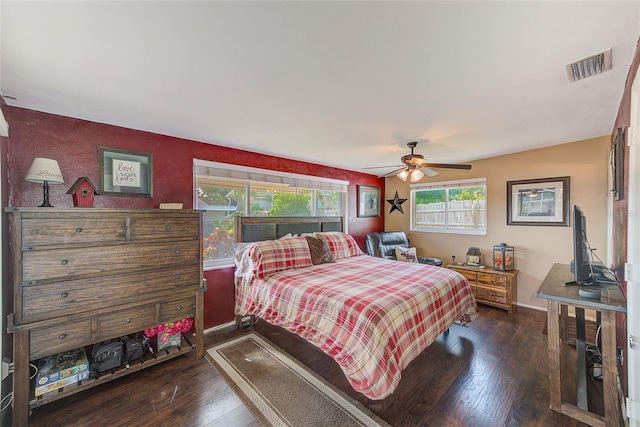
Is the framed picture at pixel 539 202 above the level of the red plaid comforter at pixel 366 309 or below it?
above

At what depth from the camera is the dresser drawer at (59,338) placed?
5.97 feet

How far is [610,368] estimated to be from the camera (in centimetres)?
167

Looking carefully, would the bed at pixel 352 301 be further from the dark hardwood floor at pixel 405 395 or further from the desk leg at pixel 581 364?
the desk leg at pixel 581 364

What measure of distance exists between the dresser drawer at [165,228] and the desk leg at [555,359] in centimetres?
311

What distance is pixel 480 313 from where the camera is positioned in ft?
12.1

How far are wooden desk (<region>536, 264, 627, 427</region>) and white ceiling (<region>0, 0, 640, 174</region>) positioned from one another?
151 centimetres

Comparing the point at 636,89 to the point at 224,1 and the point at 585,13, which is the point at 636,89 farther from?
the point at 224,1

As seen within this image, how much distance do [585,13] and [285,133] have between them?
Result: 236 centimetres

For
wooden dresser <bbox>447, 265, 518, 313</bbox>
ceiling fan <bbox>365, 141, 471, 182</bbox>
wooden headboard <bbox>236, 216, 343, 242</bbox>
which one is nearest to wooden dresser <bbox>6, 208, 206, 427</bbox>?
wooden headboard <bbox>236, 216, 343, 242</bbox>

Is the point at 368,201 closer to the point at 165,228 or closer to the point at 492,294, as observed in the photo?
the point at 492,294

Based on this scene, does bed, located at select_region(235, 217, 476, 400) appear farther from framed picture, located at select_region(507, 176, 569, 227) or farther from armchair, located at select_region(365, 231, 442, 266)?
framed picture, located at select_region(507, 176, 569, 227)

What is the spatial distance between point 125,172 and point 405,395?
3372 mm

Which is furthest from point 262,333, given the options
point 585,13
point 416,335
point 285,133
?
point 585,13

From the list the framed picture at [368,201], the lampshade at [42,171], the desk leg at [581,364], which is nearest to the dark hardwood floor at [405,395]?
the desk leg at [581,364]
